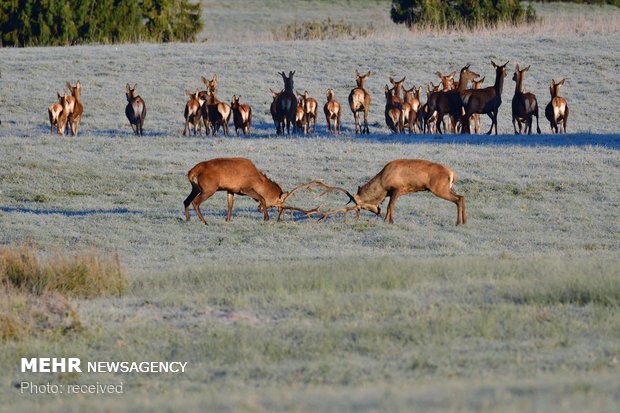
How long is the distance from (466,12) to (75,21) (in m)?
19.5

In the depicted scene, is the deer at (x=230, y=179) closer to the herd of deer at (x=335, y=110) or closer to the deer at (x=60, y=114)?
the herd of deer at (x=335, y=110)

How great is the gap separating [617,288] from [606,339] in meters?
1.81

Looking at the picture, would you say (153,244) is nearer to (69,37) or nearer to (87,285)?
(87,285)

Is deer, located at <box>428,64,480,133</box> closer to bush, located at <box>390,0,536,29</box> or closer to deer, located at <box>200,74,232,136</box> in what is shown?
deer, located at <box>200,74,232,136</box>

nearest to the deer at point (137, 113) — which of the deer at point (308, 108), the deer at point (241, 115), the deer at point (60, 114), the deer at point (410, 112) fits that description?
the deer at point (60, 114)

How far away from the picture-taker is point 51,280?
41.1 feet

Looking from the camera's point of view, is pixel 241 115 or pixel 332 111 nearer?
pixel 241 115

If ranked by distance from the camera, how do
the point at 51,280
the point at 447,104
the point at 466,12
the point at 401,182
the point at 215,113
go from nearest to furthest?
the point at 51,280 < the point at 401,182 < the point at 215,113 < the point at 447,104 < the point at 466,12

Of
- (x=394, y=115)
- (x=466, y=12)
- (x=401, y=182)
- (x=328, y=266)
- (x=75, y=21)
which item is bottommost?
(x=328, y=266)

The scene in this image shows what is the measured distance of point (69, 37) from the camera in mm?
54125

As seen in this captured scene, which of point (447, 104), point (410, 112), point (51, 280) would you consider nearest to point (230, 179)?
point (51, 280)

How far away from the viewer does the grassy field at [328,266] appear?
27.8ft

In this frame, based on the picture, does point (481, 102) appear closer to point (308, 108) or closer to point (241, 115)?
point (308, 108)

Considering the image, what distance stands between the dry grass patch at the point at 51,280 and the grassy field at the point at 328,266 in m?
0.28
